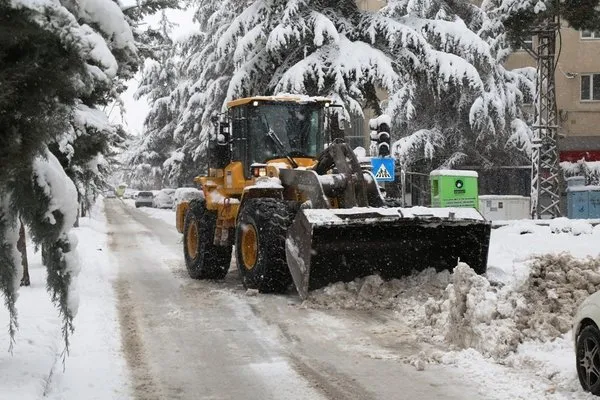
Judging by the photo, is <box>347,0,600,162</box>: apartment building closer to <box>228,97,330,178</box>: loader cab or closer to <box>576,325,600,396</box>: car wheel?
<box>228,97,330,178</box>: loader cab

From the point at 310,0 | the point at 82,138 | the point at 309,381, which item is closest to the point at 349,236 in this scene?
the point at 309,381

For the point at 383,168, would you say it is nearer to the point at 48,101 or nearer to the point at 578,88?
the point at 48,101

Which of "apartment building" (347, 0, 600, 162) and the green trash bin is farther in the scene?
"apartment building" (347, 0, 600, 162)

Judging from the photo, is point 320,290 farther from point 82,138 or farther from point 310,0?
point 310,0

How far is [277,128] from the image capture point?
11.7 metres

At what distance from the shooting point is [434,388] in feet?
19.2

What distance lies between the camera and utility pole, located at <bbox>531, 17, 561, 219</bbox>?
21203 millimetres

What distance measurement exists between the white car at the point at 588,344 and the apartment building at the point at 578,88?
1184 inches

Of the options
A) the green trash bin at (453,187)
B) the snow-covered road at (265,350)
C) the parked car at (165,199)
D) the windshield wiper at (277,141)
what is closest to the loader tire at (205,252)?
the snow-covered road at (265,350)

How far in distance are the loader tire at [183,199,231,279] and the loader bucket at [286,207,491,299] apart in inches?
120

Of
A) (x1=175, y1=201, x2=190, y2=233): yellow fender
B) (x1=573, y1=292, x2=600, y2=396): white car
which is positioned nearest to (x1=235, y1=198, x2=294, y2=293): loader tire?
(x1=175, y1=201, x2=190, y2=233): yellow fender

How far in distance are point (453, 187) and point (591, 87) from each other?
20.5 meters

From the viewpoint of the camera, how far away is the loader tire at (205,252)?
40.3ft

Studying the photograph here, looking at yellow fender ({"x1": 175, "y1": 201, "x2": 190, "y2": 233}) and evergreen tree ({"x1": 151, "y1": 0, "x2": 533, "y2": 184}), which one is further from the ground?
evergreen tree ({"x1": 151, "y1": 0, "x2": 533, "y2": 184})
